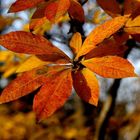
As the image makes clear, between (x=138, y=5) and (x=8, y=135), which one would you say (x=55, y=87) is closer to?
(x=138, y=5)

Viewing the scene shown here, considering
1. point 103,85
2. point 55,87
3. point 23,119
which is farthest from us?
point 103,85

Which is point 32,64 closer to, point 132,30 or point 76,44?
point 76,44

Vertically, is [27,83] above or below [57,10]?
below

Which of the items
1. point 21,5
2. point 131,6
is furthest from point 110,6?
point 21,5

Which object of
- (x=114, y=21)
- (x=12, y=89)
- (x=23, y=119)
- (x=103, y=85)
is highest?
(x=114, y=21)

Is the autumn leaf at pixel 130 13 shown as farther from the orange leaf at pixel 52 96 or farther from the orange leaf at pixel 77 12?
the orange leaf at pixel 52 96

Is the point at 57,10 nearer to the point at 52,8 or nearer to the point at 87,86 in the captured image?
the point at 52,8

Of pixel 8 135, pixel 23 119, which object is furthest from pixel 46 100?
pixel 23 119

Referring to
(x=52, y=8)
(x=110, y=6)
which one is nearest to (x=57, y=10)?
(x=52, y=8)
